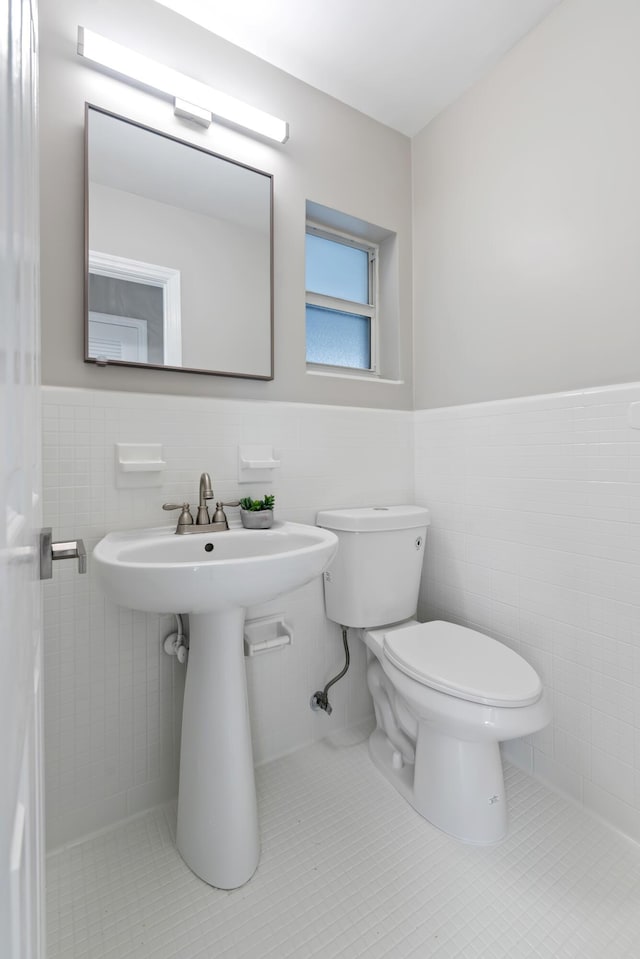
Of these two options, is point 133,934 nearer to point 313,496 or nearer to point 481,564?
point 313,496

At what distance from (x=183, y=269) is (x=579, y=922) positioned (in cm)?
198

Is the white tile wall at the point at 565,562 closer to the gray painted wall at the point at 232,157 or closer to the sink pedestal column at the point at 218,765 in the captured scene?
the gray painted wall at the point at 232,157

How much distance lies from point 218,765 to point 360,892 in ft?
1.53

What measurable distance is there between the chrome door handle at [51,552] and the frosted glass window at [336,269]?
152 centimetres

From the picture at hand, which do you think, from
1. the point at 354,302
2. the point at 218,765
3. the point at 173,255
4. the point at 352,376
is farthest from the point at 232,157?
the point at 218,765

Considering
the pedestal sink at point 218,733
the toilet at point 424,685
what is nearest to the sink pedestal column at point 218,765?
the pedestal sink at point 218,733

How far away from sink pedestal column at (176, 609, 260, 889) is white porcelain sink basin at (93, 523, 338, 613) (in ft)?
0.56

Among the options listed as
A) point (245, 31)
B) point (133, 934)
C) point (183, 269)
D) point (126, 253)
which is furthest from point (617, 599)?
point (245, 31)

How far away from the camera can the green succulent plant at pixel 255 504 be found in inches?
56.1

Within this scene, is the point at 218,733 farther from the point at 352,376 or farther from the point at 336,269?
the point at 336,269

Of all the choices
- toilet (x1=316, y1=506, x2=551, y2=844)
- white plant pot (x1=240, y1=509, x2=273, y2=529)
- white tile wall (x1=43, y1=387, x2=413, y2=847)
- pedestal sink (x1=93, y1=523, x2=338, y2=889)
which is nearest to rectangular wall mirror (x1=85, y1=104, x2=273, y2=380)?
white tile wall (x1=43, y1=387, x2=413, y2=847)

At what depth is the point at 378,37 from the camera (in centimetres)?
150

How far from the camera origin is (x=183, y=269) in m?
1.40

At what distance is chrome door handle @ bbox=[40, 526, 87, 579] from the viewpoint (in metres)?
0.57
